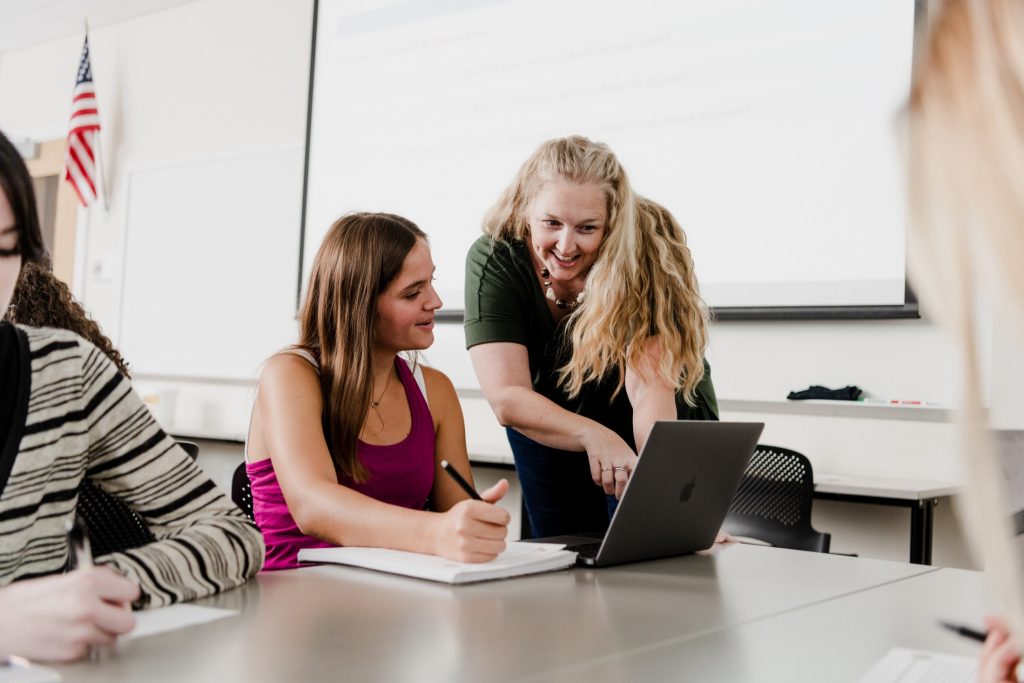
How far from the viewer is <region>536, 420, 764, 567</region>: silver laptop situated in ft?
4.45

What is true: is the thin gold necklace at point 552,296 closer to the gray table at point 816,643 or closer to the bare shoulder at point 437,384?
the bare shoulder at point 437,384

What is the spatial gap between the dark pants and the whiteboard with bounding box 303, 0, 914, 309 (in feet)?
3.38

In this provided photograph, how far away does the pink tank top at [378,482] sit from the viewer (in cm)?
161

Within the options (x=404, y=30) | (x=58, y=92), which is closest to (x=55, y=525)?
(x=404, y=30)

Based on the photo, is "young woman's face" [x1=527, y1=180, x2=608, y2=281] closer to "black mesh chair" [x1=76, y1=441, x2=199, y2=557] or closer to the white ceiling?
"black mesh chair" [x1=76, y1=441, x2=199, y2=557]

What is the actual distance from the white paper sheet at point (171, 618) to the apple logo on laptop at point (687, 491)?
67cm

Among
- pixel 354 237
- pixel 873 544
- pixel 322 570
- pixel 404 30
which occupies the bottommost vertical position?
pixel 873 544

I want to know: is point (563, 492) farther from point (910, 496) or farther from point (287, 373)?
point (910, 496)

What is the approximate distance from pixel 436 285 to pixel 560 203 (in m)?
2.18

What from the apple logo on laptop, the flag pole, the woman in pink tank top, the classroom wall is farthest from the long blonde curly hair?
the flag pole

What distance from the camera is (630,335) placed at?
1.86 meters

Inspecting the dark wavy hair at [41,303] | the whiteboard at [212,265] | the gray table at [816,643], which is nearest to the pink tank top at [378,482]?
the dark wavy hair at [41,303]

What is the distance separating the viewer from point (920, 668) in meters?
0.95

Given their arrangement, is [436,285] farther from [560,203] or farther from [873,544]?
[560,203]
